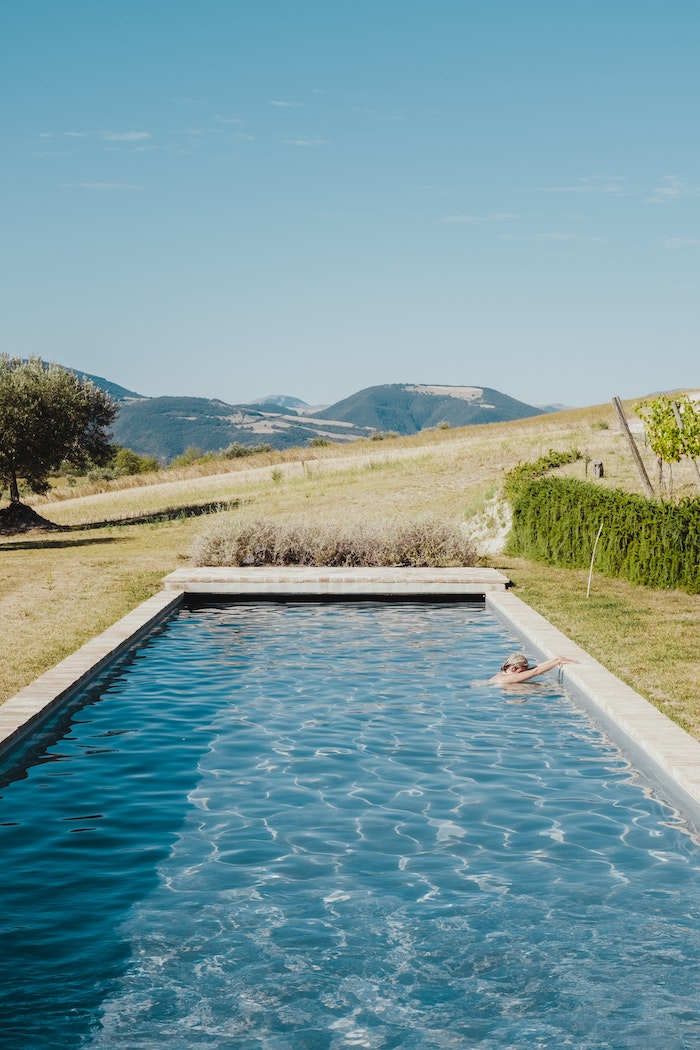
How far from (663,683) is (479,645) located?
11.7ft

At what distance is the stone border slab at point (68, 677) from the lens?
27.7 feet

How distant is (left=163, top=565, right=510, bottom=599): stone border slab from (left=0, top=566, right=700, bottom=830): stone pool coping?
0.02 m

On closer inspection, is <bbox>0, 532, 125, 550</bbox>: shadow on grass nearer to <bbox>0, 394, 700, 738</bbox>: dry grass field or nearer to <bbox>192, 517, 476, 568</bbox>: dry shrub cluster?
<bbox>0, 394, 700, 738</bbox>: dry grass field

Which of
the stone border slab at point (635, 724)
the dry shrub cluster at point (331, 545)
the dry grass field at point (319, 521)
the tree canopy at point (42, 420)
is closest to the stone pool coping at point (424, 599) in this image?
the stone border slab at point (635, 724)

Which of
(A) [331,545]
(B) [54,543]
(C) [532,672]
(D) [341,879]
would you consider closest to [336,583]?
(A) [331,545]

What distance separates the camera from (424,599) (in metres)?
17.2

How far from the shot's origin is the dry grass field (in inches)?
475

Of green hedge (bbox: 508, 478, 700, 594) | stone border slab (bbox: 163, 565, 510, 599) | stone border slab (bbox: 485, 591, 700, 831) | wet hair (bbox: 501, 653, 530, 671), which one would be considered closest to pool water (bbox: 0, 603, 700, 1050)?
stone border slab (bbox: 485, 591, 700, 831)

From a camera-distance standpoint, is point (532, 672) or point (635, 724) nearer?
point (635, 724)

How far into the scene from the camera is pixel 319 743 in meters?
9.14

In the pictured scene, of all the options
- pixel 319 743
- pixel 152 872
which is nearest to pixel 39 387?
pixel 319 743

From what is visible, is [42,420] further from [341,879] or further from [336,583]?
[341,879]

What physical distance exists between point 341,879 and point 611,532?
41.9ft

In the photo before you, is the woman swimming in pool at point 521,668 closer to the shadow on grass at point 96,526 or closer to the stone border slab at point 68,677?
the stone border slab at point 68,677
